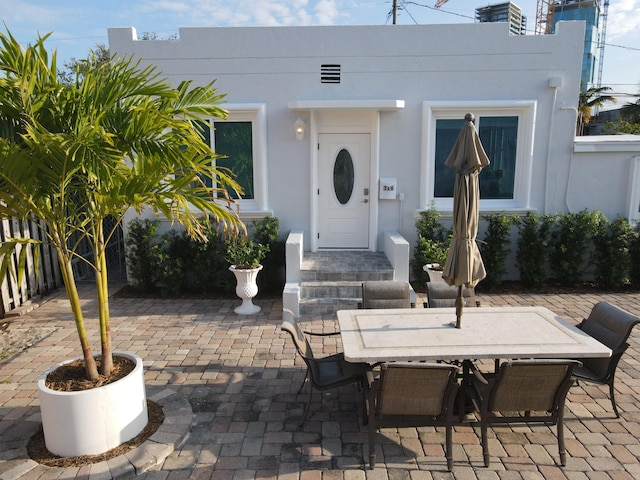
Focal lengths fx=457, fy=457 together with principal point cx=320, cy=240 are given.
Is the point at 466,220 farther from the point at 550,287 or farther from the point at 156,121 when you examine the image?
the point at 550,287

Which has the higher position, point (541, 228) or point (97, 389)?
Answer: point (541, 228)

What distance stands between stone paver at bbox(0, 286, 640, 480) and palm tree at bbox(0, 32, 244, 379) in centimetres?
94

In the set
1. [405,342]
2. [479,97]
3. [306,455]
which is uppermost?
[479,97]

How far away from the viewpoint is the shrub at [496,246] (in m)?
8.44

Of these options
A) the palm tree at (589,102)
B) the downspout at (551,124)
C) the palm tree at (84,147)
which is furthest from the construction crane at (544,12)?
the palm tree at (84,147)

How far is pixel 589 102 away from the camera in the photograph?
26.1 metres

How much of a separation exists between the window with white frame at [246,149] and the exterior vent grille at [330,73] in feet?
4.36

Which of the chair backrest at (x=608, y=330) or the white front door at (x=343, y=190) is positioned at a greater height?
the white front door at (x=343, y=190)

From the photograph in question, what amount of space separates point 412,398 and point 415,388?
0.34ft

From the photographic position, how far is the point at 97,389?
3730mm

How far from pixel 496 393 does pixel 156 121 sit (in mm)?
3564

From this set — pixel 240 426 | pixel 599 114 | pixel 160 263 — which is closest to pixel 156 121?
pixel 240 426

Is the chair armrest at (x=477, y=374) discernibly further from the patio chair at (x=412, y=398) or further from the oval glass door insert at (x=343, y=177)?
the oval glass door insert at (x=343, y=177)

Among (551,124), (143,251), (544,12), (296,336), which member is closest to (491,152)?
(551,124)
